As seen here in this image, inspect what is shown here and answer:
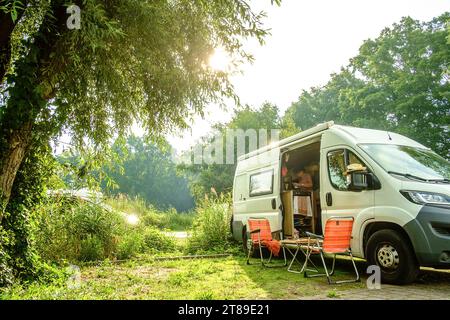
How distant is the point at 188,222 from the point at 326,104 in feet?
94.5

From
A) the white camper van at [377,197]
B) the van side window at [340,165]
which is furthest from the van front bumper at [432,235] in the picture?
the van side window at [340,165]

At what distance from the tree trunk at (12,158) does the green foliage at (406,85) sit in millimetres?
23185

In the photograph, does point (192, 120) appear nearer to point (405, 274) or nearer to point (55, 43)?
point (55, 43)

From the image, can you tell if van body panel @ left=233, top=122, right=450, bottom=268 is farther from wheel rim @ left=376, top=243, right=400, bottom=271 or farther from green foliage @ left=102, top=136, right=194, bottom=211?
green foliage @ left=102, top=136, right=194, bottom=211

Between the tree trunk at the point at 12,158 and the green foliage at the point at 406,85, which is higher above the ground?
the green foliage at the point at 406,85

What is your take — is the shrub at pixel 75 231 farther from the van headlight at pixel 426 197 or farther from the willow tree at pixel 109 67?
the van headlight at pixel 426 197

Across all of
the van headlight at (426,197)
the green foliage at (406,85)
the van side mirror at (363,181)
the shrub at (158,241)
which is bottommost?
the shrub at (158,241)

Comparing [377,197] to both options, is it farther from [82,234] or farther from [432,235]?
[82,234]

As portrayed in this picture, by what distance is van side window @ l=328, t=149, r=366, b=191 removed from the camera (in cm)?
706

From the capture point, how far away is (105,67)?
659 centimetres

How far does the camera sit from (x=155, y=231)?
42.9 feet

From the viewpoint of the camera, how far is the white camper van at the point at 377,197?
5.65 m

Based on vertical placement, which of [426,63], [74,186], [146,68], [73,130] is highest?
[426,63]

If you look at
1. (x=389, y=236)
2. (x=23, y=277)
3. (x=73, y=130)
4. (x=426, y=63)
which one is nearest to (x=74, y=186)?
(x=73, y=130)
